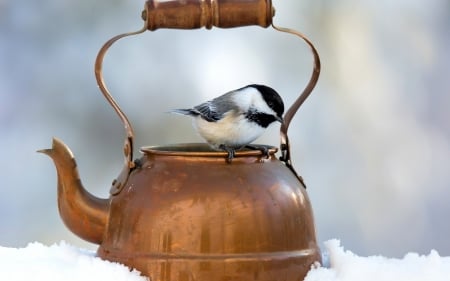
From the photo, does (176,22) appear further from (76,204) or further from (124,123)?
(76,204)

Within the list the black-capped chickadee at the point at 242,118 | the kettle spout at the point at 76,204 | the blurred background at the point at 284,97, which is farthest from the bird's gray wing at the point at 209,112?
the blurred background at the point at 284,97

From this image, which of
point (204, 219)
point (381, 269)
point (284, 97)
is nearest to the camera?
point (204, 219)

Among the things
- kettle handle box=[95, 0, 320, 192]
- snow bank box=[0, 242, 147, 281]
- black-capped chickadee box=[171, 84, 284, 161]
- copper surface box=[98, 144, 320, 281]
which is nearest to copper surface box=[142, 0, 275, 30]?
kettle handle box=[95, 0, 320, 192]

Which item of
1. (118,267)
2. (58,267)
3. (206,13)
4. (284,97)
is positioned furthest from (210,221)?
(284,97)

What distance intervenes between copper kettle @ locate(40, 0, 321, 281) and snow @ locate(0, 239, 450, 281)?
0.11 feet

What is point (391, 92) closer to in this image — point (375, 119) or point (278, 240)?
point (375, 119)

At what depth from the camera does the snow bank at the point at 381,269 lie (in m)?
2.06

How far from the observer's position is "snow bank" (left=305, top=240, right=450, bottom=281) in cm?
206

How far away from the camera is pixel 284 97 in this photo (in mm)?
3916

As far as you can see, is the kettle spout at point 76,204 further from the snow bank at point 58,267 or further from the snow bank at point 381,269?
the snow bank at point 381,269

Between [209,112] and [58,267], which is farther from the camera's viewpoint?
[209,112]

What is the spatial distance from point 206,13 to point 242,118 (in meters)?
0.23

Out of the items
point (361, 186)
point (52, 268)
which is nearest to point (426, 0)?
point (361, 186)

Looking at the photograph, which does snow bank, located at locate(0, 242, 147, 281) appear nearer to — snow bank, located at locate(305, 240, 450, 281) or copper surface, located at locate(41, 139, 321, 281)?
copper surface, located at locate(41, 139, 321, 281)
